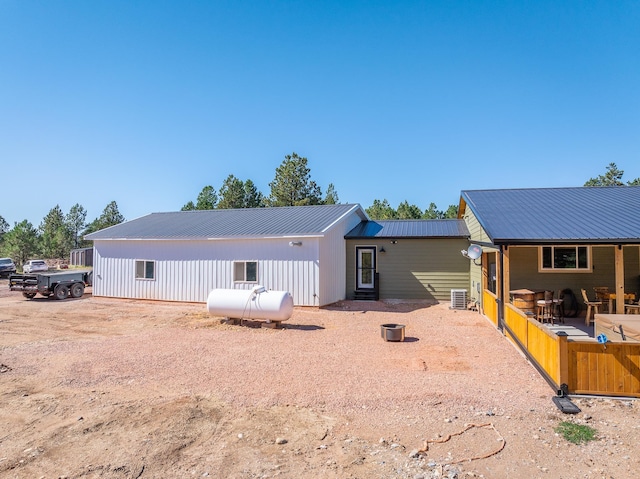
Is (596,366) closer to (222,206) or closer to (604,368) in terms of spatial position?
(604,368)

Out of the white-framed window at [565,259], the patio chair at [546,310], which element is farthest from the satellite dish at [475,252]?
A: the patio chair at [546,310]

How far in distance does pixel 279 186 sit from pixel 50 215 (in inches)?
1041

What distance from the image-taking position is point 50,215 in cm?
4406

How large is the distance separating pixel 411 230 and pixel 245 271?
7100 millimetres

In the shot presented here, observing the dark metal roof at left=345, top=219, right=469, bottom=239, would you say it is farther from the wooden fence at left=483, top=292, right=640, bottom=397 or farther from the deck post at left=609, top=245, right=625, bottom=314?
the wooden fence at left=483, top=292, right=640, bottom=397

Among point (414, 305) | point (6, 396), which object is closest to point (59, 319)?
point (6, 396)

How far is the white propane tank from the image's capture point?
10914mm

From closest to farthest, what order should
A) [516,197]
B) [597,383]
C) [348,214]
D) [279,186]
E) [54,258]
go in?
[597,383], [516,197], [348,214], [279,186], [54,258]

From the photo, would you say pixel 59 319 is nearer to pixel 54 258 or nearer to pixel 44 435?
pixel 44 435

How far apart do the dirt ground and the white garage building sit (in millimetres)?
4839

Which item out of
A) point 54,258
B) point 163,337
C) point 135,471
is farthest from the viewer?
point 54,258

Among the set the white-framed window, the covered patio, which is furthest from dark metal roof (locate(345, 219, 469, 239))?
the white-framed window

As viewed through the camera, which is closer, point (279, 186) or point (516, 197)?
point (516, 197)

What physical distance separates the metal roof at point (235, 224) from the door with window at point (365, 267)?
1799 millimetres
